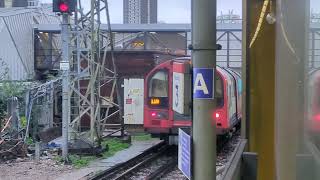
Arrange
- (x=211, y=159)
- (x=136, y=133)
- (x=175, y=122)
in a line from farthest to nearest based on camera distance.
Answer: (x=136, y=133) → (x=175, y=122) → (x=211, y=159)

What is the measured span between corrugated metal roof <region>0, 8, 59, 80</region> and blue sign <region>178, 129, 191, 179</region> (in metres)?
24.2

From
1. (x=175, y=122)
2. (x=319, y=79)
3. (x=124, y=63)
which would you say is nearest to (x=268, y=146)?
(x=319, y=79)

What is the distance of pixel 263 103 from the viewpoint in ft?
18.2

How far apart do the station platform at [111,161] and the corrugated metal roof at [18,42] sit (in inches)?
374

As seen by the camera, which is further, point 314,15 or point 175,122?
point 175,122

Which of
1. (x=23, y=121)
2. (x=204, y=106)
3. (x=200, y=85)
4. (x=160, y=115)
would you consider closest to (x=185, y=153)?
(x=204, y=106)

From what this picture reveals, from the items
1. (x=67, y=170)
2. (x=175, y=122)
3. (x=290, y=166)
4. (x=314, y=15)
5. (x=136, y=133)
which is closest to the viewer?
(x=314, y=15)

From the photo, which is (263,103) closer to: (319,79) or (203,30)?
(203,30)

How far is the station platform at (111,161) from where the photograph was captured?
13927 millimetres

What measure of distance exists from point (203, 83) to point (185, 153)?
509 mm

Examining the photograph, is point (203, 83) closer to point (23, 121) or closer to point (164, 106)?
point (164, 106)

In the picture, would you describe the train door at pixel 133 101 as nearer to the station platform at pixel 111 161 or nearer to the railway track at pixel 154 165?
the station platform at pixel 111 161

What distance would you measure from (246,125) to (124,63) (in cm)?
2197

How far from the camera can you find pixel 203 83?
392cm
